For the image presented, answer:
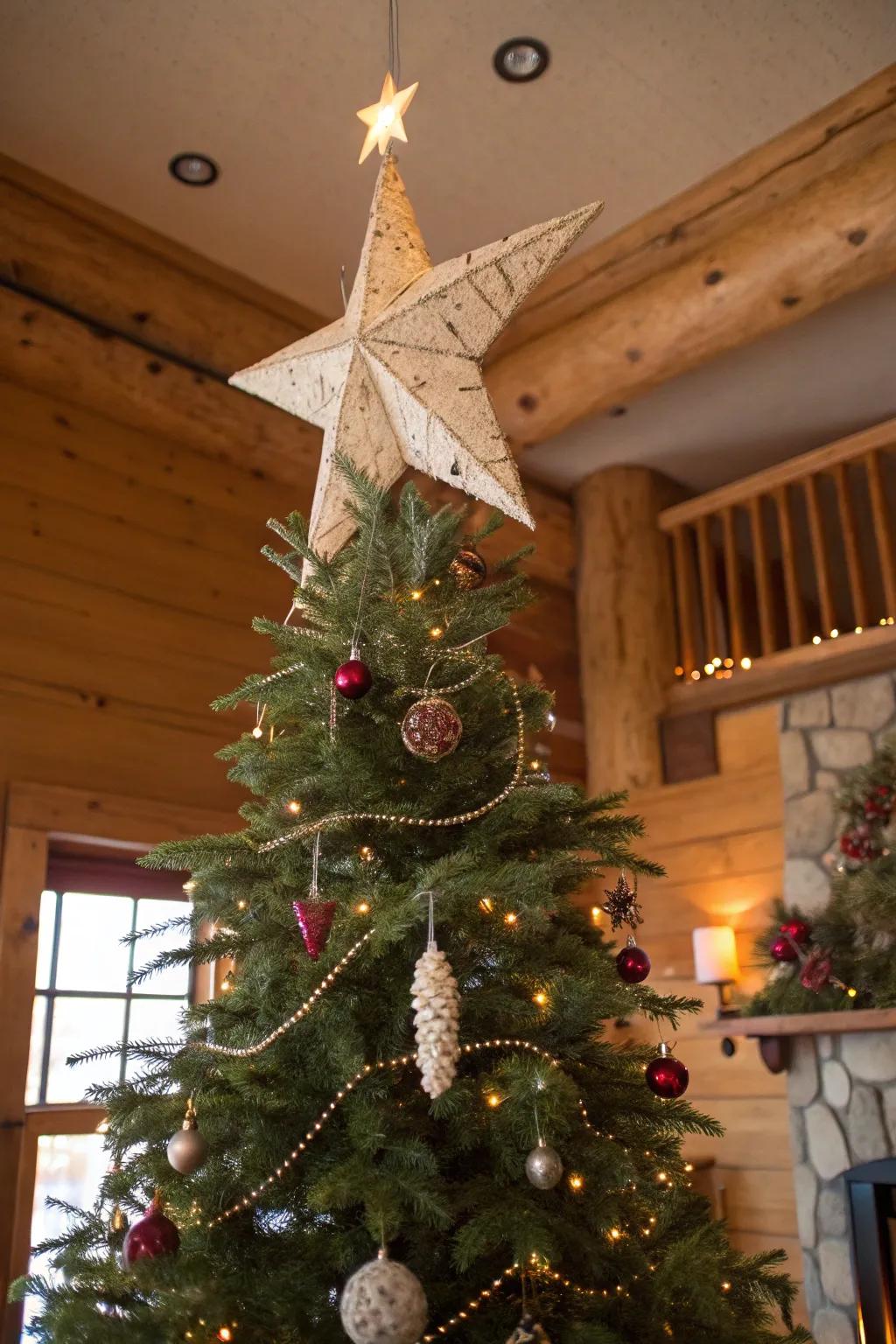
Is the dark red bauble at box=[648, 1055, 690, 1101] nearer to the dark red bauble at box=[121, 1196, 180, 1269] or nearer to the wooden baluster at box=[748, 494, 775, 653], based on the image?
the dark red bauble at box=[121, 1196, 180, 1269]

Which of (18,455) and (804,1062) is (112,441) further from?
(804,1062)

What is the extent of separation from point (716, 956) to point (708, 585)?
142cm

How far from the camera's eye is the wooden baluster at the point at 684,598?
4223 mm

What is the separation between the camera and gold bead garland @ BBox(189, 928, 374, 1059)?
130cm

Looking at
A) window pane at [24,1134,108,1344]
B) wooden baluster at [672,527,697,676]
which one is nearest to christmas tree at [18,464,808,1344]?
window pane at [24,1134,108,1344]

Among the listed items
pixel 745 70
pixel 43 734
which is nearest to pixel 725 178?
pixel 745 70

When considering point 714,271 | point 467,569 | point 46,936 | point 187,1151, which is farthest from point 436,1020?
point 714,271

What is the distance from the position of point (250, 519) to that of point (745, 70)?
194 cm

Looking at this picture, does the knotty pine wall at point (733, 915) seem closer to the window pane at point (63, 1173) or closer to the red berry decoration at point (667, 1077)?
the window pane at point (63, 1173)

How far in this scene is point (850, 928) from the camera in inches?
125

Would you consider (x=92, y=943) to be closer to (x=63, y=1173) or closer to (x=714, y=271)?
(x=63, y=1173)

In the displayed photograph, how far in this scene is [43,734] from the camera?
2.94 metres

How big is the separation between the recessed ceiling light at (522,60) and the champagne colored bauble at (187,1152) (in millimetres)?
2619

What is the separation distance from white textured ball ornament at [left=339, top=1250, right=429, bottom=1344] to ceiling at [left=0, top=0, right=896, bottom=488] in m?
2.69
